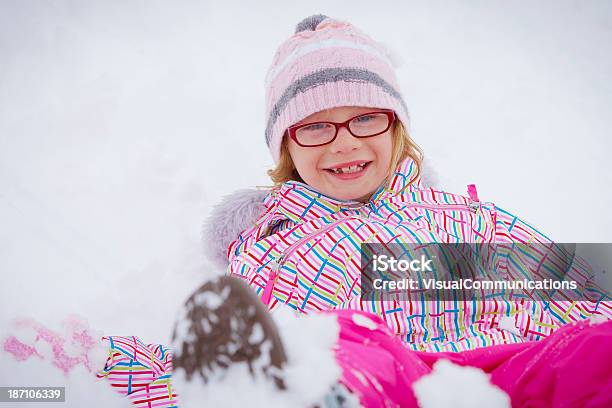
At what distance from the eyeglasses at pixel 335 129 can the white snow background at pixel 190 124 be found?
0.46 meters

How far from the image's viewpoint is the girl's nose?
3.25ft

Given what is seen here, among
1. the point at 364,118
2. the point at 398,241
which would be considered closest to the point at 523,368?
the point at 398,241

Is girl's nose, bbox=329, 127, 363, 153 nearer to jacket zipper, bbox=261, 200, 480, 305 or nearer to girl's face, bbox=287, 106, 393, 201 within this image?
girl's face, bbox=287, 106, 393, 201

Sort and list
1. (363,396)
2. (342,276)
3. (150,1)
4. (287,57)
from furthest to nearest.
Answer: (150,1) < (287,57) < (342,276) < (363,396)

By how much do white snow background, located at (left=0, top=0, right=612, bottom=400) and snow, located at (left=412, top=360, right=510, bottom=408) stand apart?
0.72 meters

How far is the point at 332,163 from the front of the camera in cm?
103

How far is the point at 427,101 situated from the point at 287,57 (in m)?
0.91

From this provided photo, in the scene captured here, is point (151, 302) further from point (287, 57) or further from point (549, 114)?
point (549, 114)

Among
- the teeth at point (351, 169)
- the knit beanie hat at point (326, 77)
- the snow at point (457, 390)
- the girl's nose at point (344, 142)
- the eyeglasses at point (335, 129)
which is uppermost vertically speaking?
the knit beanie hat at point (326, 77)

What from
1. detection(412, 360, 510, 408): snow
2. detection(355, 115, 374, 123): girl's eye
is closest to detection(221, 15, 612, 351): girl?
detection(355, 115, 374, 123): girl's eye

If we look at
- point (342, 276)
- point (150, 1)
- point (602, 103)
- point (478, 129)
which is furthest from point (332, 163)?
point (150, 1)

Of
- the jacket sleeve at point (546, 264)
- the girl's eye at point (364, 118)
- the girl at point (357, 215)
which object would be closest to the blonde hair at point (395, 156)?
the girl at point (357, 215)

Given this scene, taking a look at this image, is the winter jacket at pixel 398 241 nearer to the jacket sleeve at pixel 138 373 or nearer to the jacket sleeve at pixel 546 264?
the jacket sleeve at pixel 546 264

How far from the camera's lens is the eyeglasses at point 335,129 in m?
1.01
